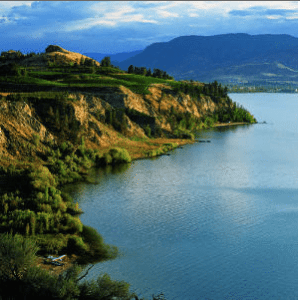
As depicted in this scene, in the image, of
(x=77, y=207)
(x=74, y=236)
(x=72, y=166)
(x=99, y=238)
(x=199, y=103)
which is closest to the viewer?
(x=74, y=236)

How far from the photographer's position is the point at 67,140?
69.2 meters

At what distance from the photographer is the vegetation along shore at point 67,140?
26.9 metres

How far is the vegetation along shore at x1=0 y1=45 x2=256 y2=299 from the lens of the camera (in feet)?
88.2

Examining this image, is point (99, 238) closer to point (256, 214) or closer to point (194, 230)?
point (194, 230)

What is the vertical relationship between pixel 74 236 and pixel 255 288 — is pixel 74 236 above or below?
above

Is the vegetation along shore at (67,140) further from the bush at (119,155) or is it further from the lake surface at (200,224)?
the lake surface at (200,224)

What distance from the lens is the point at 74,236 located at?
3781 centimetres

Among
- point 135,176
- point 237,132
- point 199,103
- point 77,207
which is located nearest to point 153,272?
point 77,207

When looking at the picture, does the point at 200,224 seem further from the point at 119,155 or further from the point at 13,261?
the point at 119,155

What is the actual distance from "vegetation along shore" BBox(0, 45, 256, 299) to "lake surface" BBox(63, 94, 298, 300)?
276 cm

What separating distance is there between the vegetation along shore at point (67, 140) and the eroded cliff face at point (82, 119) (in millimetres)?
167

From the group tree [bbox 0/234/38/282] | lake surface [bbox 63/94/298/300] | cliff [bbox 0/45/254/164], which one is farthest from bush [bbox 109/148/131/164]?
tree [bbox 0/234/38/282]

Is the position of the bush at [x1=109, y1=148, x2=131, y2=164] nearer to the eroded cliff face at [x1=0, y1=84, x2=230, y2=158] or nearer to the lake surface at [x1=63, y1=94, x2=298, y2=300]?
the lake surface at [x1=63, y1=94, x2=298, y2=300]

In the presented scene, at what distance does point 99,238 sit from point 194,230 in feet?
28.1
